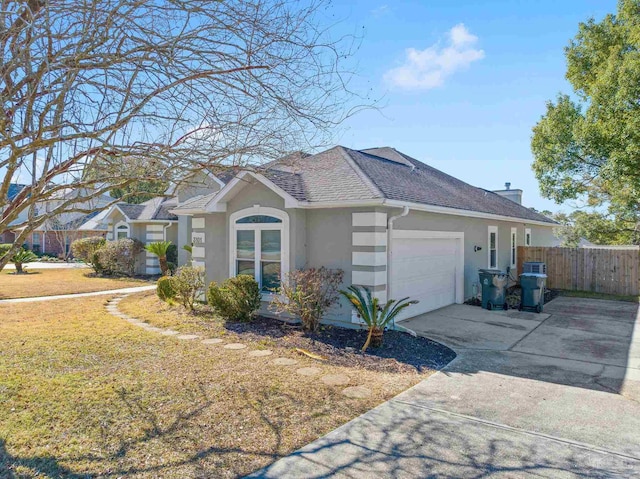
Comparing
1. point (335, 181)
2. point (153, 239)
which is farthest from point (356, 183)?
point (153, 239)

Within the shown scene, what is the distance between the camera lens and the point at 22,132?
4.35m

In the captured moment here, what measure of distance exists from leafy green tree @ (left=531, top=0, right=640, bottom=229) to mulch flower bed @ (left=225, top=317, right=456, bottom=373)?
1002 centimetres

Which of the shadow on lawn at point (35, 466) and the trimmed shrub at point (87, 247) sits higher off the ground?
the trimmed shrub at point (87, 247)

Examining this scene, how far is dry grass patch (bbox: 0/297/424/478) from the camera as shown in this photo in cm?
397

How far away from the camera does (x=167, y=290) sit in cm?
1226

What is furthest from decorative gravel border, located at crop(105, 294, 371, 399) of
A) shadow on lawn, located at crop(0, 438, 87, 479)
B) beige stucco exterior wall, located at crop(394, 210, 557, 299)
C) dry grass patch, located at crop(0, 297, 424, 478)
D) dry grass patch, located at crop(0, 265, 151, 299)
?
dry grass patch, located at crop(0, 265, 151, 299)

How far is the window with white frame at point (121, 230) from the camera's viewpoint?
23781mm

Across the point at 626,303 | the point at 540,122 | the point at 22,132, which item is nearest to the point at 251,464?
the point at 22,132

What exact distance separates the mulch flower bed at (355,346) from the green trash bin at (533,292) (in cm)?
568

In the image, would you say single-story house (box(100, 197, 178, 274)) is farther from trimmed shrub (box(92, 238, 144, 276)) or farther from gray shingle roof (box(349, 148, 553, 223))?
gray shingle roof (box(349, 148, 553, 223))

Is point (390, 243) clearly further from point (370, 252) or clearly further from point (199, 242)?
point (199, 242)

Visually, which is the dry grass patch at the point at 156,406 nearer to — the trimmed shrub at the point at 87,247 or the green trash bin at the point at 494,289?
the green trash bin at the point at 494,289

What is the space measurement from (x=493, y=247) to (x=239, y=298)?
1049cm

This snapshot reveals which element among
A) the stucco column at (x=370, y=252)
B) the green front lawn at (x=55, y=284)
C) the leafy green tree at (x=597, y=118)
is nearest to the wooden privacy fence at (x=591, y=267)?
the leafy green tree at (x=597, y=118)
